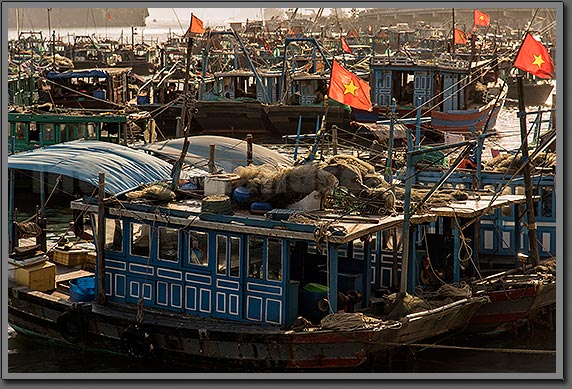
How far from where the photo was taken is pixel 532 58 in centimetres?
1852

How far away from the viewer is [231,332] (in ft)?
52.8

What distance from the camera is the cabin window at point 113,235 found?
17.5 m

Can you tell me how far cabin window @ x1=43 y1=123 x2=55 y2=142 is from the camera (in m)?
35.1

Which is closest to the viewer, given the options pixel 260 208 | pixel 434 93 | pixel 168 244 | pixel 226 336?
pixel 226 336

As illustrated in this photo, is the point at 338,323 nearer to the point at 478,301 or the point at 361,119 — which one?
the point at 478,301

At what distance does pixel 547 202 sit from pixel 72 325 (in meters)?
9.53

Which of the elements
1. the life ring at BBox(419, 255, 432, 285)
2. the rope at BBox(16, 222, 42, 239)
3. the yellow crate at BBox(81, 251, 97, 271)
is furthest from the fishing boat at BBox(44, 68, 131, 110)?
the life ring at BBox(419, 255, 432, 285)

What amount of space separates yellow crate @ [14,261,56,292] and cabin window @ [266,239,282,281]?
15.3 ft

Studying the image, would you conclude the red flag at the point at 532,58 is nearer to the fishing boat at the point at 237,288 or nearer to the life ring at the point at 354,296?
the fishing boat at the point at 237,288

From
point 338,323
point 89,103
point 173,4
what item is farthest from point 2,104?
point 89,103

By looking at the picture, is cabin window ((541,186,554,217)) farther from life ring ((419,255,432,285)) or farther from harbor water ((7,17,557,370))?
life ring ((419,255,432,285))

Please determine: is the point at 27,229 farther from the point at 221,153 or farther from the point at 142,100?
the point at 142,100

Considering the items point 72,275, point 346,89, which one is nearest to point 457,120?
point 346,89

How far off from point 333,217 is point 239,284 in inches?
70.4
